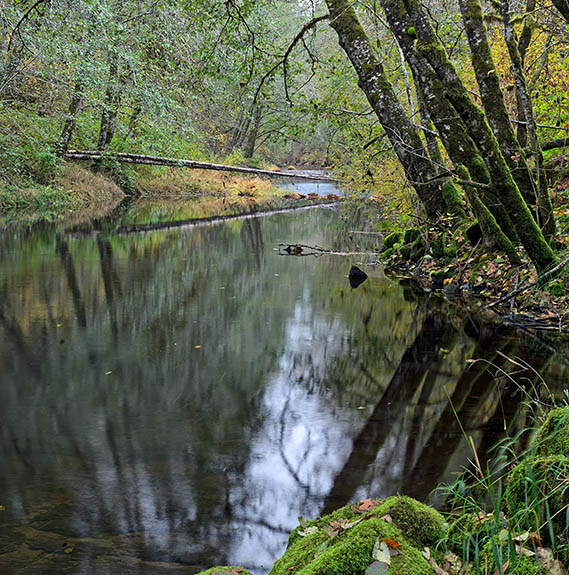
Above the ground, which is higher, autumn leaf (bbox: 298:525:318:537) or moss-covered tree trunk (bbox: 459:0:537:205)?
moss-covered tree trunk (bbox: 459:0:537:205)

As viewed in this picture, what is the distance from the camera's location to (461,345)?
Answer: 7664 millimetres

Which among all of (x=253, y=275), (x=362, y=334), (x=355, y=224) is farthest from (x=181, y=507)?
(x=355, y=224)

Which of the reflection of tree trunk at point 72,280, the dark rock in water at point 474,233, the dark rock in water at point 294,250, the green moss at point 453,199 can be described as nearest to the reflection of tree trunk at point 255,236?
the dark rock in water at point 294,250

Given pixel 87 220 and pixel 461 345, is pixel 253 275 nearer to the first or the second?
pixel 461 345

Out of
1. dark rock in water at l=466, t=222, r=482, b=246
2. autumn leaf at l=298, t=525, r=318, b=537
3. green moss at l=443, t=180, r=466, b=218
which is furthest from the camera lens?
green moss at l=443, t=180, r=466, b=218

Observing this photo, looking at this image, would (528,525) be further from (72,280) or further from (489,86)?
(72,280)

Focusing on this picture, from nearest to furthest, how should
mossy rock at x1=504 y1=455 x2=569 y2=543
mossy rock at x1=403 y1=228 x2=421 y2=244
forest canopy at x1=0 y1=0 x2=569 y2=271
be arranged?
mossy rock at x1=504 y1=455 x2=569 y2=543
forest canopy at x1=0 y1=0 x2=569 y2=271
mossy rock at x1=403 y1=228 x2=421 y2=244

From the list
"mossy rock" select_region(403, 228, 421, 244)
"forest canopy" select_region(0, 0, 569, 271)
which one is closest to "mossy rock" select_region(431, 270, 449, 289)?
"forest canopy" select_region(0, 0, 569, 271)

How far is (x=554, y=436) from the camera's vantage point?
280 centimetres

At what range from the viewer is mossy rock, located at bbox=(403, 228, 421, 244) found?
13280 millimetres

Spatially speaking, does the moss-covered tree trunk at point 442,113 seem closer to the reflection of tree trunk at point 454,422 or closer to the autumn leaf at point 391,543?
the reflection of tree trunk at point 454,422

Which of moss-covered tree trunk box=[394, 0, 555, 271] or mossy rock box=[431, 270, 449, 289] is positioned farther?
mossy rock box=[431, 270, 449, 289]

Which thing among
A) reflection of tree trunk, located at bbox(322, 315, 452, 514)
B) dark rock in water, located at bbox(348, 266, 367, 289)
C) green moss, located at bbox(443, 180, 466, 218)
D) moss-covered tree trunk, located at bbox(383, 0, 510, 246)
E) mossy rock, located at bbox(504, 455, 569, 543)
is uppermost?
moss-covered tree trunk, located at bbox(383, 0, 510, 246)

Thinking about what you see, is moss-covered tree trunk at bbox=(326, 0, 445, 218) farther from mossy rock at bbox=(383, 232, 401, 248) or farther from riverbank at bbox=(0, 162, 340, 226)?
riverbank at bbox=(0, 162, 340, 226)
